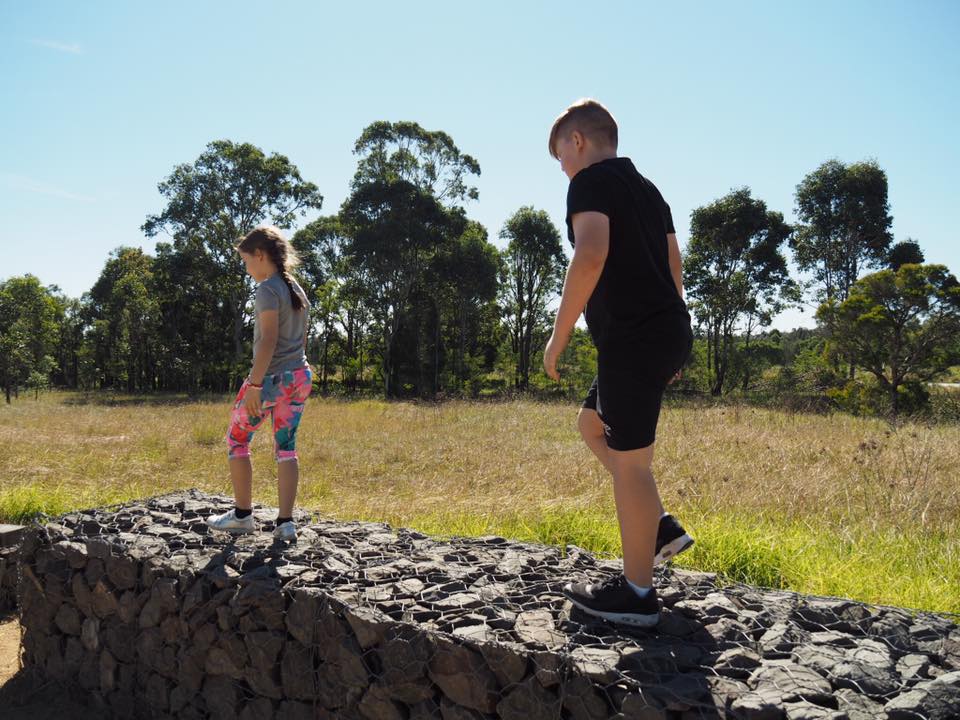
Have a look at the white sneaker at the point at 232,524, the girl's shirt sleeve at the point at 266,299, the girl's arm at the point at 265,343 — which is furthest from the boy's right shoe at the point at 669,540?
the white sneaker at the point at 232,524

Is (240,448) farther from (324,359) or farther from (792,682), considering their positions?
(324,359)

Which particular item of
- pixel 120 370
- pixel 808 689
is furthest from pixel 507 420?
pixel 120 370

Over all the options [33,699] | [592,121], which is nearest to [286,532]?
[33,699]

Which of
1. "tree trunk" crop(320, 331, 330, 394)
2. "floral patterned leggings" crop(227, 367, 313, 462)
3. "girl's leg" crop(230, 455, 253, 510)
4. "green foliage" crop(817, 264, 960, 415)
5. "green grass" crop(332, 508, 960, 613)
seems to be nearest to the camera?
"green grass" crop(332, 508, 960, 613)

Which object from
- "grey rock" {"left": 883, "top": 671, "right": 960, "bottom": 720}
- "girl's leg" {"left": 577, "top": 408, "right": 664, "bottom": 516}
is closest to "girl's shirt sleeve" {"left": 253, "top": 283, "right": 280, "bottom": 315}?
"girl's leg" {"left": 577, "top": 408, "right": 664, "bottom": 516}

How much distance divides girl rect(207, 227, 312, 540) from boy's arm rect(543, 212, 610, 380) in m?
1.83

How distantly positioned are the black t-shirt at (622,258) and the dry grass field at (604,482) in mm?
2054

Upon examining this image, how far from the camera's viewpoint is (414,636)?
2.29 metres

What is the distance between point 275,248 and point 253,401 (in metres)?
0.88

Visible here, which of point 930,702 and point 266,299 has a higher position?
point 266,299

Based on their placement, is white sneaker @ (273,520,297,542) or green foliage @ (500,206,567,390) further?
green foliage @ (500,206,567,390)

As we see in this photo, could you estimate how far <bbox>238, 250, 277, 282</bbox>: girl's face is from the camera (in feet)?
11.3

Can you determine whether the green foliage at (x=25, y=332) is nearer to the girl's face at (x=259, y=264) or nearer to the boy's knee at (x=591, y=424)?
the girl's face at (x=259, y=264)

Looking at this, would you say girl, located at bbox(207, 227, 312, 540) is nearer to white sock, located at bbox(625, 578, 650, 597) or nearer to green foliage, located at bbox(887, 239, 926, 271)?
white sock, located at bbox(625, 578, 650, 597)
